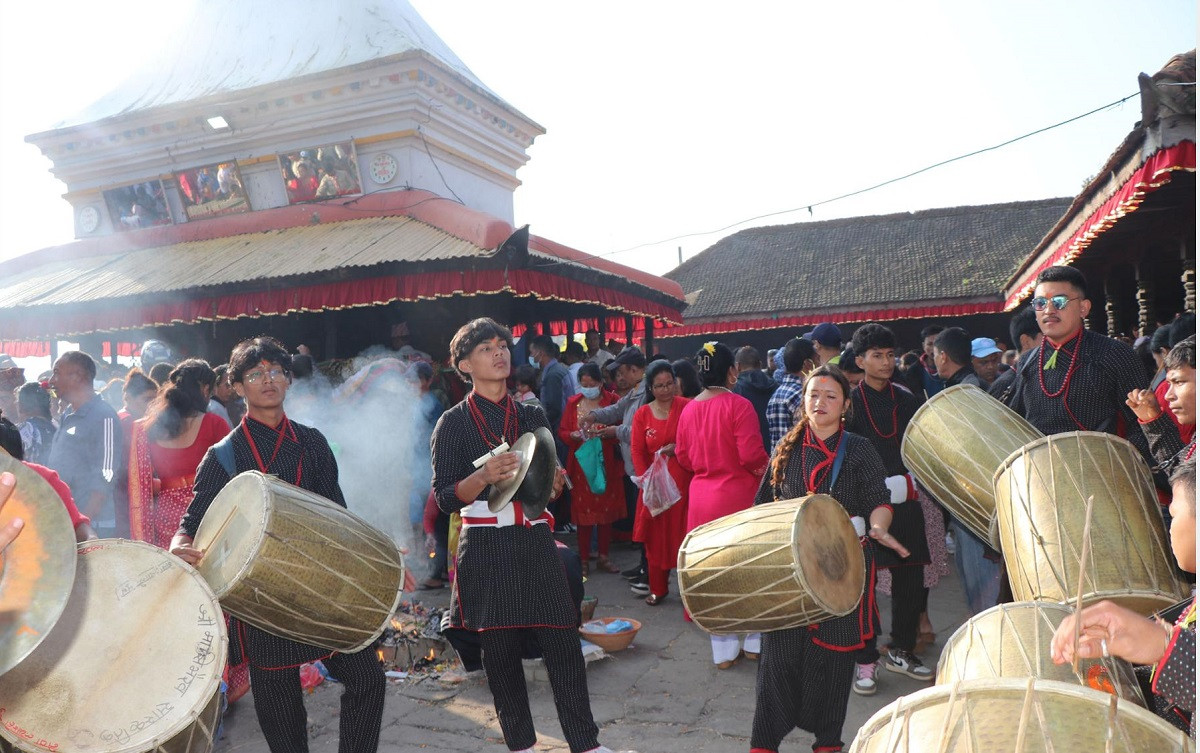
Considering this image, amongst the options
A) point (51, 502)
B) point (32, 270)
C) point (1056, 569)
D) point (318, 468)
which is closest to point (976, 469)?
point (1056, 569)

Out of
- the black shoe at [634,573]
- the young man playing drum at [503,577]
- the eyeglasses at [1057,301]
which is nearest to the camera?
the young man playing drum at [503,577]

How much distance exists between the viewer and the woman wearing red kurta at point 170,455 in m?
4.18

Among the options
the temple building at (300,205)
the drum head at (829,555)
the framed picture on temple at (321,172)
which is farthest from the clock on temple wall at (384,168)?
the drum head at (829,555)

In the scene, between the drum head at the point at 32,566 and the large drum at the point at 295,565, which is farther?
the large drum at the point at 295,565

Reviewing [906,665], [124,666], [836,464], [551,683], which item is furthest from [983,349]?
[124,666]

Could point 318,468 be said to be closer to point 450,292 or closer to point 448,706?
point 448,706

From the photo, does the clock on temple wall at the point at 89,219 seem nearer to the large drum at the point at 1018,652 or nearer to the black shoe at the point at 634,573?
the black shoe at the point at 634,573

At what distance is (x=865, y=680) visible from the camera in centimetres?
413

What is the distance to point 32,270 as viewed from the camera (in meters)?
12.5

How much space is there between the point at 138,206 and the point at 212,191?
1.39 metres

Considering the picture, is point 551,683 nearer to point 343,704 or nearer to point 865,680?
point 343,704

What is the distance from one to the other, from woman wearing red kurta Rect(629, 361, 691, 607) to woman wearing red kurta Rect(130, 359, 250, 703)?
2482 mm

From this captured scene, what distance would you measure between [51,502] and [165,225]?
11.5 m

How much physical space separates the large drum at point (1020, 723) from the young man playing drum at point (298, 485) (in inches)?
72.8
